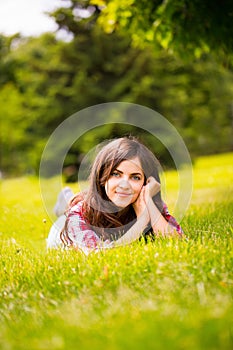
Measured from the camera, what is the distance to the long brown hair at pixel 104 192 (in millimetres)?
3953

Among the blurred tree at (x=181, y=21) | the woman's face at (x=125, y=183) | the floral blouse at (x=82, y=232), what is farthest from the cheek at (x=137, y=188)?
the blurred tree at (x=181, y=21)

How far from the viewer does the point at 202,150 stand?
1385 inches

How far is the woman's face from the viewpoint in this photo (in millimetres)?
3865

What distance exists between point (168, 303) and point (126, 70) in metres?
18.9

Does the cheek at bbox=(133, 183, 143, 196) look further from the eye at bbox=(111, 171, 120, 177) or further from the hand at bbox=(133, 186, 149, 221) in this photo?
the eye at bbox=(111, 171, 120, 177)

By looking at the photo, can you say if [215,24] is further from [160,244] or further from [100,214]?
[160,244]

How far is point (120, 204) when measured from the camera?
3928 mm

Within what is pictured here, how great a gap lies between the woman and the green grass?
1.07 ft

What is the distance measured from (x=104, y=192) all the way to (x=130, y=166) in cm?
38

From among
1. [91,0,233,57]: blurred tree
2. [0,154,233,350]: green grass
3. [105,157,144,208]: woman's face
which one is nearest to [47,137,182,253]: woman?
[105,157,144,208]: woman's face

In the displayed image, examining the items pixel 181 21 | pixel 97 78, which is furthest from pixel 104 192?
pixel 97 78

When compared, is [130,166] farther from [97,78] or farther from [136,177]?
[97,78]

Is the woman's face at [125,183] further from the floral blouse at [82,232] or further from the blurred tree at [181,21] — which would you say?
the blurred tree at [181,21]

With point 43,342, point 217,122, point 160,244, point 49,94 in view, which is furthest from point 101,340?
point 217,122
